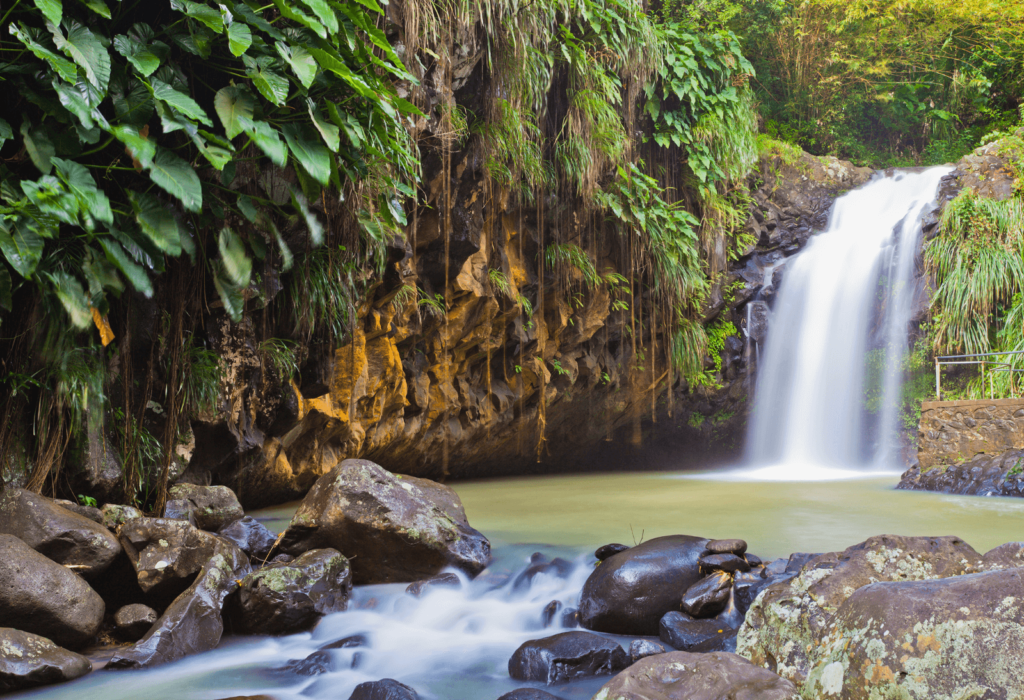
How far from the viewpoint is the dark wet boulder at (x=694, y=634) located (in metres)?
3.22

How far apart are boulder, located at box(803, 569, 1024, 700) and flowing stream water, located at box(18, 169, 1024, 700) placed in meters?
1.39

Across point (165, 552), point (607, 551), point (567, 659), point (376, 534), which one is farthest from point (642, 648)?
point (165, 552)

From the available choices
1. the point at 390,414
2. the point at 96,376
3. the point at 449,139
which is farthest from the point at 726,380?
the point at 96,376

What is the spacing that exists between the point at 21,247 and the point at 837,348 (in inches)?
431

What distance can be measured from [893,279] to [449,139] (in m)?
8.27

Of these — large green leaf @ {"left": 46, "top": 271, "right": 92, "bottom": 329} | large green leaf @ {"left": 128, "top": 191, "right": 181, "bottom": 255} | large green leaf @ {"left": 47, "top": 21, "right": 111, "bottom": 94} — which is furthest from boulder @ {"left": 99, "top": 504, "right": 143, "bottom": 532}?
large green leaf @ {"left": 47, "top": 21, "right": 111, "bottom": 94}

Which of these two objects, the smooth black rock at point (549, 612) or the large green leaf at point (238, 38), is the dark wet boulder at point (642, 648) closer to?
the smooth black rock at point (549, 612)

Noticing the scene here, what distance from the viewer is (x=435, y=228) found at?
707cm

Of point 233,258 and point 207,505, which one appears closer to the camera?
A: point 233,258

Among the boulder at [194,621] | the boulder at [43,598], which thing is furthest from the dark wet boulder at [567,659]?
the boulder at [43,598]

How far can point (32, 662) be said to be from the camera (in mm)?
2936

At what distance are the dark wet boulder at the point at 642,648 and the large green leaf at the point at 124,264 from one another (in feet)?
10.5

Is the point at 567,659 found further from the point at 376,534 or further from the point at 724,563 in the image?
the point at 376,534

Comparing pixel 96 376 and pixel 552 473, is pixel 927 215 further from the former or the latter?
pixel 96 376
